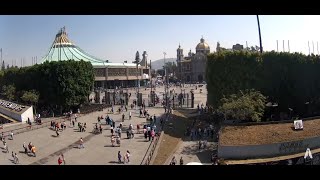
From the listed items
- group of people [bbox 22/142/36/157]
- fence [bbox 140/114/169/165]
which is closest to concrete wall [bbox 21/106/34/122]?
group of people [bbox 22/142/36/157]

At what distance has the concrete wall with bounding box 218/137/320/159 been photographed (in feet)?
43.3

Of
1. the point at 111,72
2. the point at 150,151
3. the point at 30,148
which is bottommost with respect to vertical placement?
the point at 150,151

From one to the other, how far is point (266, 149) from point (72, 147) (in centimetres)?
779

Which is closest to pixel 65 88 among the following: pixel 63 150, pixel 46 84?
pixel 46 84

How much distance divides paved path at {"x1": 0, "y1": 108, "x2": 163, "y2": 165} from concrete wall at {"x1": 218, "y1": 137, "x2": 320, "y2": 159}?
10.3 feet

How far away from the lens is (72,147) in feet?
53.5

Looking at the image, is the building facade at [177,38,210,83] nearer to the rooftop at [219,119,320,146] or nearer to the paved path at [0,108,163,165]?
the paved path at [0,108,163,165]

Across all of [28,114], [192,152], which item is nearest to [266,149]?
[192,152]

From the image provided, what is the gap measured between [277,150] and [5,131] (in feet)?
41.2

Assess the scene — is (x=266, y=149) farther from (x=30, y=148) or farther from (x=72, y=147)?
(x=30, y=148)

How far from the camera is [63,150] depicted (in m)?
15.9

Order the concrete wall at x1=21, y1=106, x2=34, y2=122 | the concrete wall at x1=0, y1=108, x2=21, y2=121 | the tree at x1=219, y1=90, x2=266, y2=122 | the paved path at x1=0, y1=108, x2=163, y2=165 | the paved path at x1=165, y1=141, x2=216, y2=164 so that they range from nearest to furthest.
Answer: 1. the paved path at x1=0, y1=108, x2=163, y2=165
2. the paved path at x1=165, y1=141, x2=216, y2=164
3. the tree at x1=219, y1=90, x2=266, y2=122
4. the concrete wall at x1=21, y1=106, x2=34, y2=122
5. the concrete wall at x1=0, y1=108, x2=21, y2=121

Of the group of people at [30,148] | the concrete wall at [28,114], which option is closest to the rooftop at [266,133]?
the group of people at [30,148]
